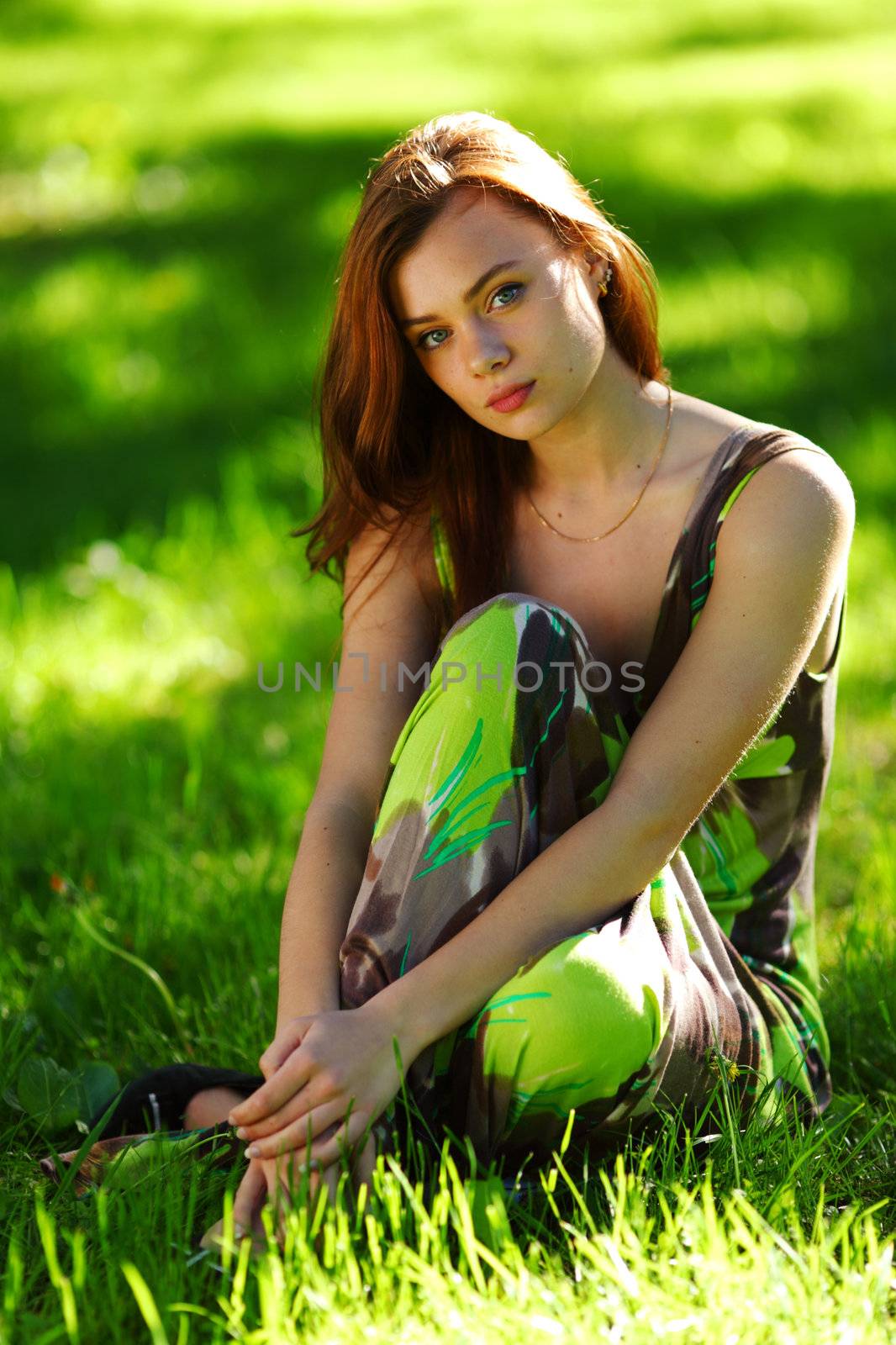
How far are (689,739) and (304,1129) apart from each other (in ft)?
2.04

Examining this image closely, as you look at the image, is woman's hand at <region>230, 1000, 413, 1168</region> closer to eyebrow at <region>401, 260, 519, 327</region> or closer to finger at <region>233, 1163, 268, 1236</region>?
finger at <region>233, 1163, 268, 1236</region>

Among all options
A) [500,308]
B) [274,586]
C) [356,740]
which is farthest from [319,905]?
[274,586]

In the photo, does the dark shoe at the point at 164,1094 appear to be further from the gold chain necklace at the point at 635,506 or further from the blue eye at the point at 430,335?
the blue eye at the point at 430,335

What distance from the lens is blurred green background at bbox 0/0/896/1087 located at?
2.58 meters

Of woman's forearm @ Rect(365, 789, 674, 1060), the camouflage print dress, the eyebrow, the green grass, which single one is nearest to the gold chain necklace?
the camouflage print dress

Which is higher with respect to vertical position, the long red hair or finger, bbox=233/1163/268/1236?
the long red hair

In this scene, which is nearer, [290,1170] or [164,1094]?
[290,1170]

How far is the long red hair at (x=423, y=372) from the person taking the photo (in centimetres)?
193

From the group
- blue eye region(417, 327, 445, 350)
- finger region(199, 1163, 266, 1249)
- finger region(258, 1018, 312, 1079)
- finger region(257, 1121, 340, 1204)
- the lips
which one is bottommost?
finger region(199, 1163, 266, 1249)

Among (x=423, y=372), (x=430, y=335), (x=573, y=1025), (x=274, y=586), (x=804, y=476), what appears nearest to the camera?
(x=573, y=1025)

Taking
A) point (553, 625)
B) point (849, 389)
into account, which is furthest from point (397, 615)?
point (849, 389)

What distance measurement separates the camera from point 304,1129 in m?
1.64

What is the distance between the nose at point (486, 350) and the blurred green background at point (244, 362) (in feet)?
1.54

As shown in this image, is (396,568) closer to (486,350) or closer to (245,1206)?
(486,350)
